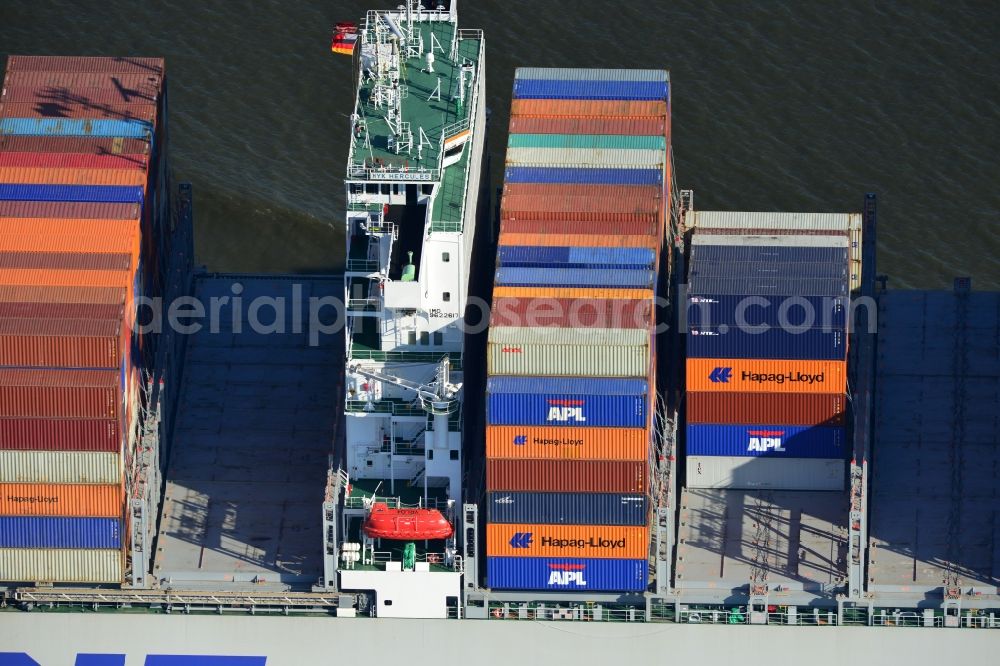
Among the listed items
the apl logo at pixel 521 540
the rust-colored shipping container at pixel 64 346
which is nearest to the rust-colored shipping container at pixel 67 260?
the rust-colored shipping container at pixel 64 346

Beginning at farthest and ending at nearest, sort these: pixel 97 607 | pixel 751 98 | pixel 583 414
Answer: pixel 751 98
pixel 97 607
pixel 583 414

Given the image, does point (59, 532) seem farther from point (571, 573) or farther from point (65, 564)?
point (571, 573)

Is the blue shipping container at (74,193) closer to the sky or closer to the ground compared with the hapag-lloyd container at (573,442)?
closer to the sky

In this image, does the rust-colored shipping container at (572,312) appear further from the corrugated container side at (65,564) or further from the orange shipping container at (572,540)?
the corrugated container side at (65,564)

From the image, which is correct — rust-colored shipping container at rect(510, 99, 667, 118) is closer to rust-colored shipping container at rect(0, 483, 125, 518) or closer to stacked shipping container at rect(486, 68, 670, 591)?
stacked shipping container at rect(486, 68, 670, 591)

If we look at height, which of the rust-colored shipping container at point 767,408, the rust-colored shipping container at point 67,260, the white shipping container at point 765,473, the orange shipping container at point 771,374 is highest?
the rust-colored shipping container at point 67,260

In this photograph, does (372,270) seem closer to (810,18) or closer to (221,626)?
(221,626)

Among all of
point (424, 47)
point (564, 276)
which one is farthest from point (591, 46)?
point (564, 276)
